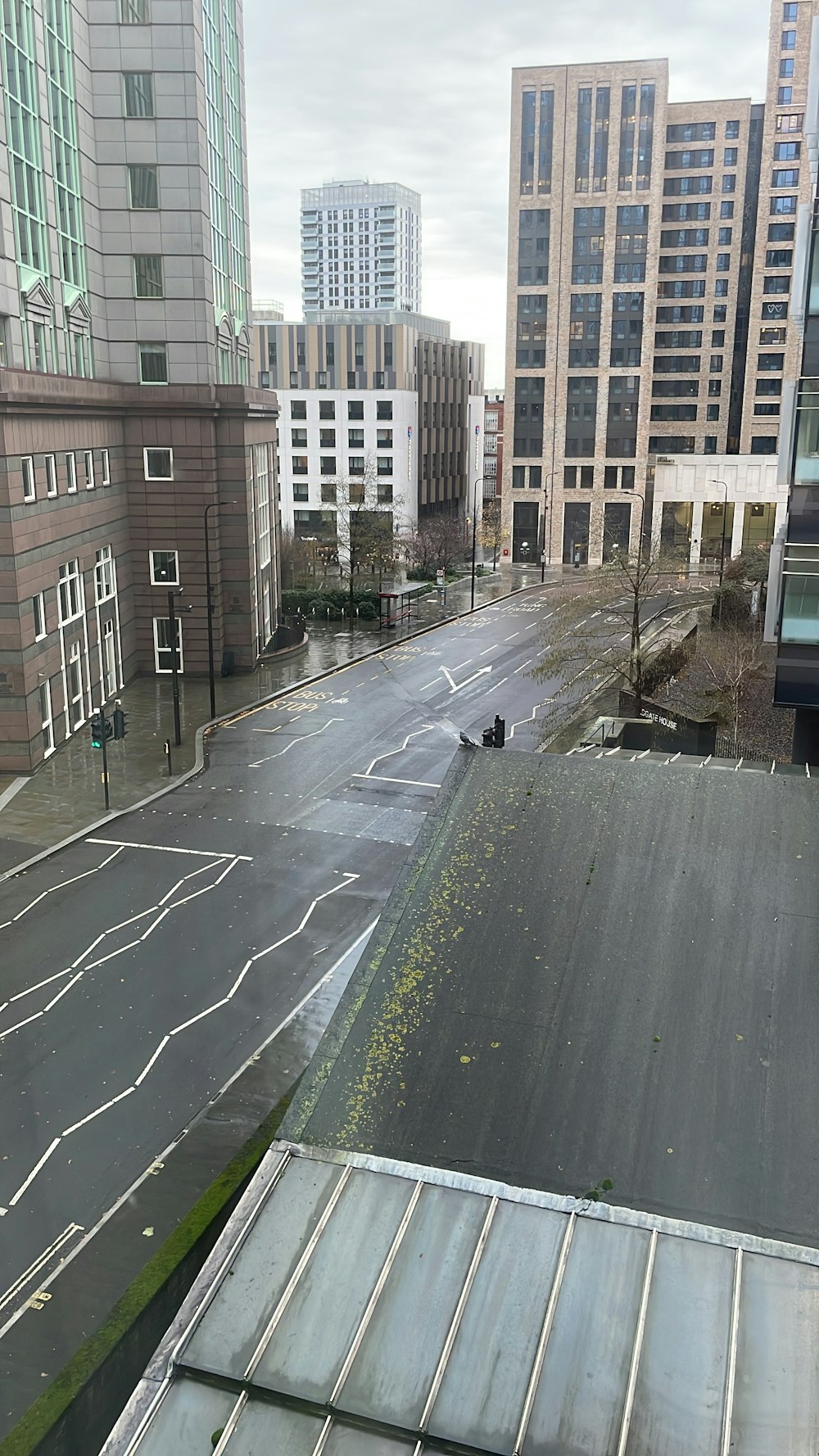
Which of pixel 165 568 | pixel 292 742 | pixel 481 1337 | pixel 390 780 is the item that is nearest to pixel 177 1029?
pixel 481 1337

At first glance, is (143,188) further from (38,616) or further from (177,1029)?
(177,1029)

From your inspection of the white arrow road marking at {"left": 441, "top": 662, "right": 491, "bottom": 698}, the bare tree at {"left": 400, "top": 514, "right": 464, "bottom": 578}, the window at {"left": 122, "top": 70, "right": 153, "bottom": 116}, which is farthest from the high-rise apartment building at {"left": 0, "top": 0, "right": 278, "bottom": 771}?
the bare tree at {"left": 400, "top": 514, "right": 464, "bottom": 578}

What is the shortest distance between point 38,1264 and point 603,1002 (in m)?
8.00

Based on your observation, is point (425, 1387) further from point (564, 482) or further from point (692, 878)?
point (564, 482)

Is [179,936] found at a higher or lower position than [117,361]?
lower

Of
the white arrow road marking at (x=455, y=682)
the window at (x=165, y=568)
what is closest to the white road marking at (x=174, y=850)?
the white arrow road marking at (x=455, y=682)

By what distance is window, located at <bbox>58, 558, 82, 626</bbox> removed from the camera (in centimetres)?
3556

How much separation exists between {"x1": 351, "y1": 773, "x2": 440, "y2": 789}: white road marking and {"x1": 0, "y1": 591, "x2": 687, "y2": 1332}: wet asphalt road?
0.10 m

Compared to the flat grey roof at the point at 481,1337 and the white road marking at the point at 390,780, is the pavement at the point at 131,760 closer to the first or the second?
the white road marking at the point at 390,780

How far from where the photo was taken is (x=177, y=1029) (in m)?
18.7

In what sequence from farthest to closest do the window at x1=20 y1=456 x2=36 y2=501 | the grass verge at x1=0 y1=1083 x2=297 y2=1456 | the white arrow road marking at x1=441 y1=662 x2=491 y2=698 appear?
the white arrow road marking at x1=441 y1=662 x2=491 y2=698, the window at x1=20 y1=456 x2=36 y2=501, the grass verge at x1=0 y1=1083 x2=297 y2=1456

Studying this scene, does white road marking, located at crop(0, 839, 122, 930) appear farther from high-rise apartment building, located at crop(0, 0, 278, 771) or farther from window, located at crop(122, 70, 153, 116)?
window, located at crop(122, 70, 153, 116)

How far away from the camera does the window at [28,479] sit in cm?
3167

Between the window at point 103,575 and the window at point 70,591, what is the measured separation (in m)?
2.47
